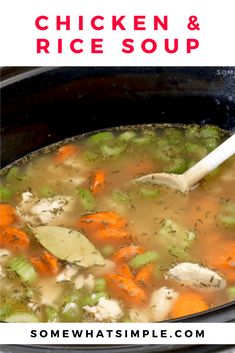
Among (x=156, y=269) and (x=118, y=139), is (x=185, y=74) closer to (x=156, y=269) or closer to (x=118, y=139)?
(x=118, y=139)

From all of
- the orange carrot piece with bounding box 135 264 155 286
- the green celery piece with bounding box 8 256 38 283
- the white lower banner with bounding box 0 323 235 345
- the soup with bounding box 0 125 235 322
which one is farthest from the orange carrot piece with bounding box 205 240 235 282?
the green celery piece with bounding box 8 256 38 283

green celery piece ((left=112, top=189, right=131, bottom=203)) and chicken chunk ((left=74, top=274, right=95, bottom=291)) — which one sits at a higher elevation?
green celery piece ((left=112, top=189, right=131, bottom=203))

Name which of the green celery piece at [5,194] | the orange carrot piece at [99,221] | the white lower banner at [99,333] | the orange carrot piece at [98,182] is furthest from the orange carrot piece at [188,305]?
the green celery piece at [5,194]

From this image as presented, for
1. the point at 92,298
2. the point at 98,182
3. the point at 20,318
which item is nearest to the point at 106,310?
the point at 92,298

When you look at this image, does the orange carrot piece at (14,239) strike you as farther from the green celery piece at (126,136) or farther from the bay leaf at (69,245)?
the green celery piece at (126,136)

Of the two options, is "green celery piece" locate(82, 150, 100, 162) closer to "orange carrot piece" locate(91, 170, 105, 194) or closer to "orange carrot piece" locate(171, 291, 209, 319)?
"orange carrot piece" locate(91, 170, 105, 194)

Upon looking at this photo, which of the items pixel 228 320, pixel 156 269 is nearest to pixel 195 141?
pixel 156 269
